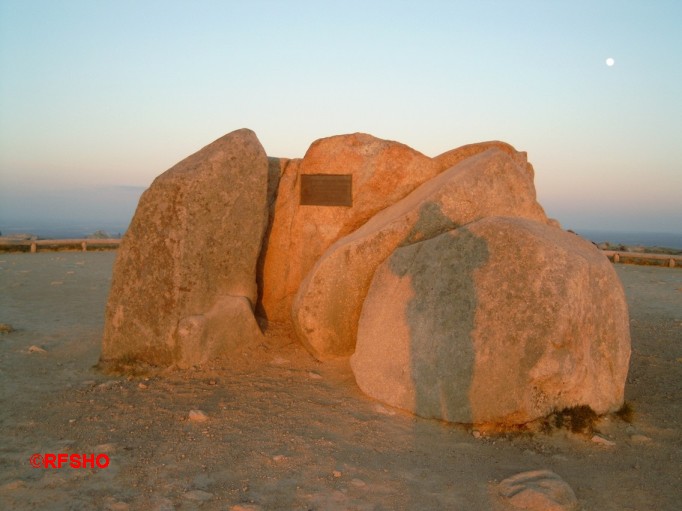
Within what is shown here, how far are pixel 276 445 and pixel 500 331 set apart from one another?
207 centimetres

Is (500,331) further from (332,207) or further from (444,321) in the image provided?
(332,207)

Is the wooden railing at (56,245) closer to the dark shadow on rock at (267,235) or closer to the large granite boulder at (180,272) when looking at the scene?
the dark shadow on rock at (267,235)

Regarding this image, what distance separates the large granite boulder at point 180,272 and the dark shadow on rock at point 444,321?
7.23ft

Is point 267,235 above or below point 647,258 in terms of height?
above

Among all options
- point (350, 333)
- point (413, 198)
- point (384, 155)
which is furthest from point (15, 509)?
point (384, 155)

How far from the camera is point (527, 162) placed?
768 cm

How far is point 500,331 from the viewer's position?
4590 millimetres

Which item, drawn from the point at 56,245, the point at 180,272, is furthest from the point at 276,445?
the point at 56,245

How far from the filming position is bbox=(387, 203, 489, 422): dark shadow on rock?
4633 mm

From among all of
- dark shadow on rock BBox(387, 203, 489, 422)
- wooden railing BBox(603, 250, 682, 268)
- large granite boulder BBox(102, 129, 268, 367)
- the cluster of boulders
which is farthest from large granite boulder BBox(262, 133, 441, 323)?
wooden railing BBox(603, 250, 682, 268)

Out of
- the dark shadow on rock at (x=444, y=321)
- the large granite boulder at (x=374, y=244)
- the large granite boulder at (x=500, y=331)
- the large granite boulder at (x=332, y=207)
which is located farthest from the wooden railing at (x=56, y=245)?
the dark shadow on rock at (x=444, y=321)

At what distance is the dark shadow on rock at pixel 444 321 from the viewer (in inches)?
182

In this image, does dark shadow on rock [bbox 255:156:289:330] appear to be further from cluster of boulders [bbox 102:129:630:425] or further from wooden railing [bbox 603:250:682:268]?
wooden railing [bbox 603:250:682:268]

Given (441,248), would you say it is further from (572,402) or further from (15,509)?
(15,509)
